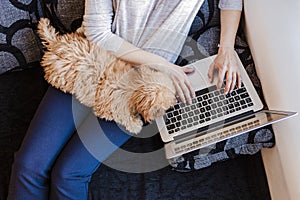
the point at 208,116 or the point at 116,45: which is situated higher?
the point at 116,45

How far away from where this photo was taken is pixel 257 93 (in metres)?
1.37

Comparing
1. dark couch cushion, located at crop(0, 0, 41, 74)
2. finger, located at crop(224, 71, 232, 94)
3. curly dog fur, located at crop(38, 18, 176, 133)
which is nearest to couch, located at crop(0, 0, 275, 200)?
dark couch cushion, located at crop(0, 0, 41, 74)

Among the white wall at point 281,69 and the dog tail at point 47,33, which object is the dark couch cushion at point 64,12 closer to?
the dog tail at point 47,33

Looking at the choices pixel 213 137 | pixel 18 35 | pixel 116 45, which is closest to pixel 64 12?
pixel 18 35

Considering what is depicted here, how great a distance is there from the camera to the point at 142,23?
4.37ft

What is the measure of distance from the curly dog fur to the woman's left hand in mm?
179

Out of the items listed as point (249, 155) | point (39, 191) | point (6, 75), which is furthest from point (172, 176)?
point (6, 75)

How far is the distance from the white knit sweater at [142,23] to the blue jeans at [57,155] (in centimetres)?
22

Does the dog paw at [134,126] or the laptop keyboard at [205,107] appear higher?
the dog paw at [134,126]

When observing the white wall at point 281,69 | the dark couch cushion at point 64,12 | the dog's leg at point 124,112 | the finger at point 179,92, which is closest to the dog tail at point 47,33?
the dark couch cushion at point 64,12

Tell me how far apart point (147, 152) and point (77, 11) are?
53 cm

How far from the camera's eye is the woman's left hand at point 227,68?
1.33m

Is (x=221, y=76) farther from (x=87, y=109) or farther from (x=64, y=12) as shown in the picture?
(x=64, y=12)

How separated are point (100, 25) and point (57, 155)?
1.33 ft
